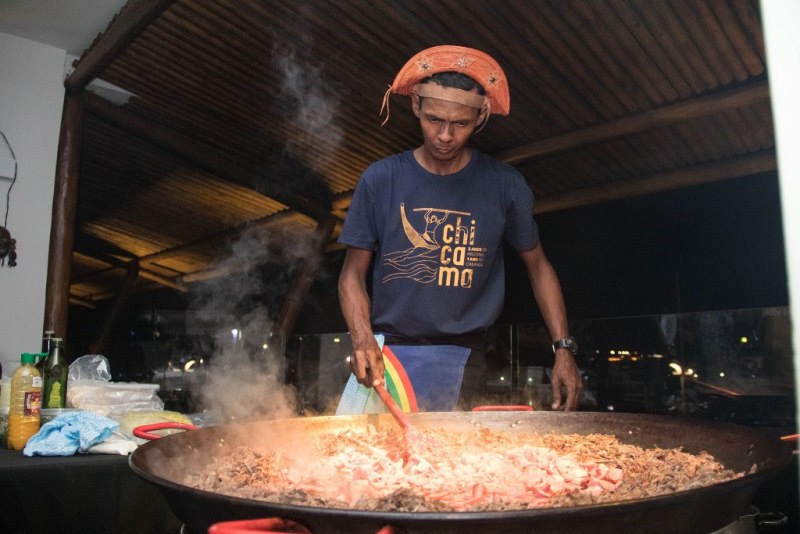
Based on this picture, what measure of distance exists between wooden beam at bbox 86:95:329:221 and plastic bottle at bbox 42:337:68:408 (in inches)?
152

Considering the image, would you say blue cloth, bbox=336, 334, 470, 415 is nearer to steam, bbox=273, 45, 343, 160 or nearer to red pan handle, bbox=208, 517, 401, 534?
red pan handle, bbox=208, 517, 401, 534

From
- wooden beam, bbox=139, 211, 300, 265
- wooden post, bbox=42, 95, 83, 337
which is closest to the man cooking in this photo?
wooden post, bbox=42, 95, 83, 337

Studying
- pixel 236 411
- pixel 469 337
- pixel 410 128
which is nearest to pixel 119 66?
pixel 410 128

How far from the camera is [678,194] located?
512 cm

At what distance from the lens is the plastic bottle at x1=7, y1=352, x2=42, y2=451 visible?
99.8 inches

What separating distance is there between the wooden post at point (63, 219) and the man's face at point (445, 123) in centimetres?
450

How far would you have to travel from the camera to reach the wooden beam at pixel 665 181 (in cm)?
459

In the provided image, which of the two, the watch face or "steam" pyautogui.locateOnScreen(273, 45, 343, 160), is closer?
the watch face

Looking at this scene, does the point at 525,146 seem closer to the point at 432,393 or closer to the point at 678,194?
the point at 678,194

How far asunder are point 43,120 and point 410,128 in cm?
329

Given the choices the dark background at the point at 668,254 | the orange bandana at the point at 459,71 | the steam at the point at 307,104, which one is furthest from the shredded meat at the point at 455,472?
the steam at the point at 307,104

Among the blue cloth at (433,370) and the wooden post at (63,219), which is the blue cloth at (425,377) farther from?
the wooden post at (63,219)

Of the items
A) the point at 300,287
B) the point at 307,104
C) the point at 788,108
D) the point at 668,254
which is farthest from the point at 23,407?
the point at 300,287

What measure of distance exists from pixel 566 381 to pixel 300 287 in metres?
5.52
